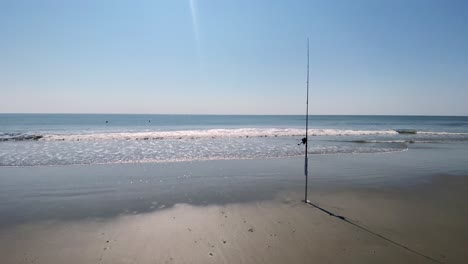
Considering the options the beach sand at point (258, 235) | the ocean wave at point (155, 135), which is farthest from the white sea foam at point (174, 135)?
the beach sand at point (258, 235)

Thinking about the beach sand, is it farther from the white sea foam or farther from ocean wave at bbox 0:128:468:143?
the white sea foam

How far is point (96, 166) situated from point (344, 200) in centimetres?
1079

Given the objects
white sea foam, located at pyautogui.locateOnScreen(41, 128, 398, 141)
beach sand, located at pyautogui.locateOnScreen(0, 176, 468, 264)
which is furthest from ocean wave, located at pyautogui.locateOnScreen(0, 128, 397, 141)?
beach sand, located at pyautogui.locateOnScreen(0, 176, 468, 264)

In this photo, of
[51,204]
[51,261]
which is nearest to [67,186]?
[51,204]

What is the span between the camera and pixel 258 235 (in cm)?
539

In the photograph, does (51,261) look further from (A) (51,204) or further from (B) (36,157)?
(B) (36,157)

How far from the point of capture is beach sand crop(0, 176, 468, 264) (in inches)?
182

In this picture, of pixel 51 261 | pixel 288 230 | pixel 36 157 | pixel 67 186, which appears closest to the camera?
pixel 51 261

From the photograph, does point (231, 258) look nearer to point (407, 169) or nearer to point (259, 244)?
point (259, 244)

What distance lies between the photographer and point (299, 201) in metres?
7.54

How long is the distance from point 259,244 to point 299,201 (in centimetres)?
288

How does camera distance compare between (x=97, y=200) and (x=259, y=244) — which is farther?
(x=97, y=200)

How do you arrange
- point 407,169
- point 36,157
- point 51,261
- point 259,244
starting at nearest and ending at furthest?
point 51,261, point 259,244, point 407,169, point 36,157

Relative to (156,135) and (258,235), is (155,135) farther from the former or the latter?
(258,235)
